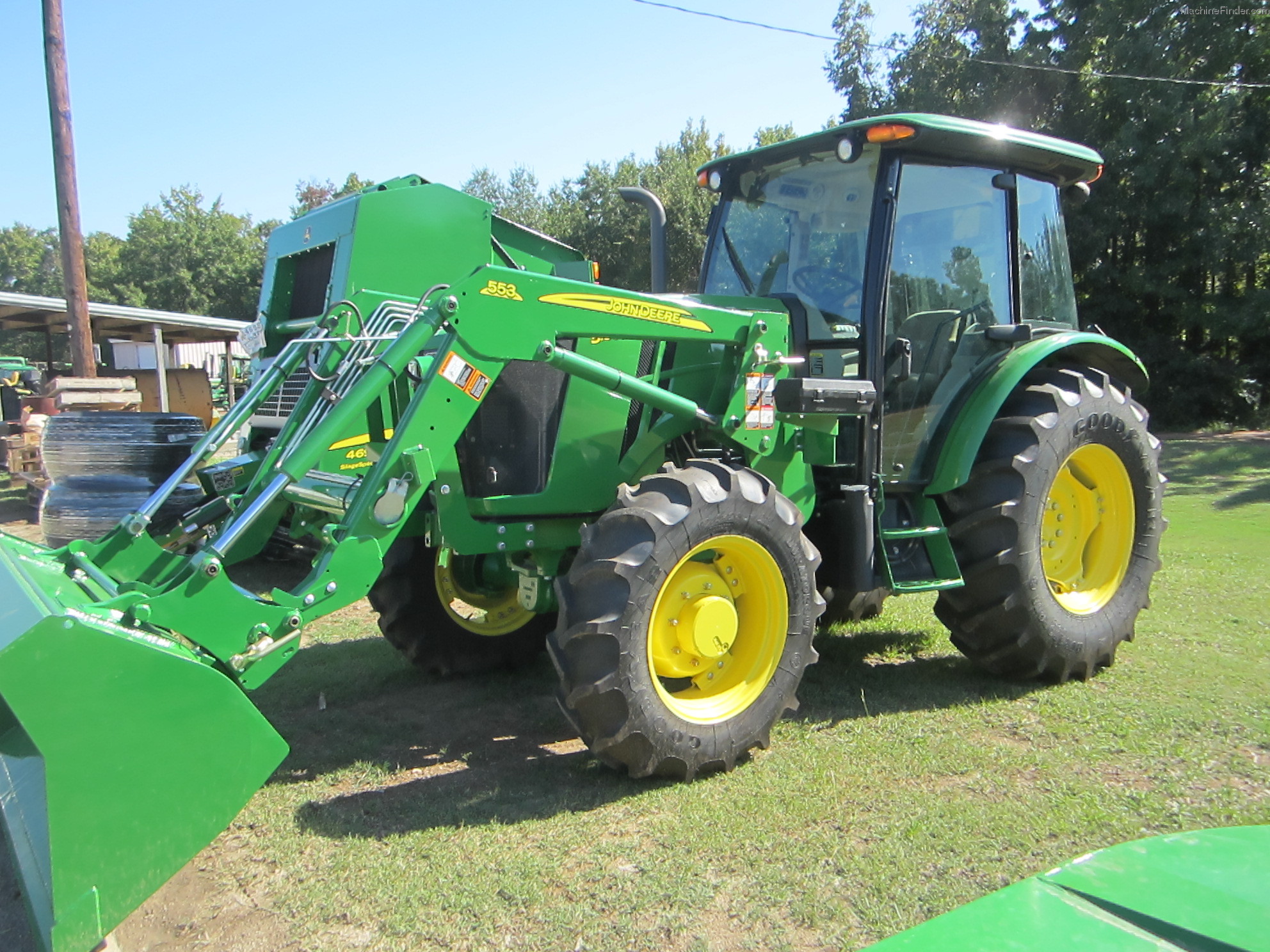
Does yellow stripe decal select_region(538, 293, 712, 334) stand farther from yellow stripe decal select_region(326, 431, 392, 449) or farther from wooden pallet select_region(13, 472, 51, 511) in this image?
wooden pallet select_region(13, 472, 51, 511)

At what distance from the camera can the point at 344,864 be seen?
2902 millimetres

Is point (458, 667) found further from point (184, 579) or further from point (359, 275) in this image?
point (359, 275)

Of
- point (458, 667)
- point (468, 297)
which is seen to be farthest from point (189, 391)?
point (468, 297)

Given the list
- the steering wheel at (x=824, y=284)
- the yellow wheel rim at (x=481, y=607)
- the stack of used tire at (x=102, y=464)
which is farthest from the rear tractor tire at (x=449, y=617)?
the stack of used tire at (x=102, y=464)

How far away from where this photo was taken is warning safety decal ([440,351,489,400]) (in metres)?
3.27

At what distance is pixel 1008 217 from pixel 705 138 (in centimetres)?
3256

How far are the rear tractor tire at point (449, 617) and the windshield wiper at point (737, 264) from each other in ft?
→ 6.43

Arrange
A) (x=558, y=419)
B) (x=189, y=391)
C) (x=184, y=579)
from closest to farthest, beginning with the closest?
(x=184, y=579) < (x=558, y=419) < (x=189, y=391)

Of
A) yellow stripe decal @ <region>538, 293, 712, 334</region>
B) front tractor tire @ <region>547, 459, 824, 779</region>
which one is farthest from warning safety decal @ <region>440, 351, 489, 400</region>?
front tractor tire @ <region>547, 459, 824, 779</region>

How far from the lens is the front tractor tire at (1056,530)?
4.26 metres

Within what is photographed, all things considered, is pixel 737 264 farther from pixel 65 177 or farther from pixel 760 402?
pixel 65 177

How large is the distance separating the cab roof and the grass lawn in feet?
8.40

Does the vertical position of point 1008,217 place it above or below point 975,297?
above

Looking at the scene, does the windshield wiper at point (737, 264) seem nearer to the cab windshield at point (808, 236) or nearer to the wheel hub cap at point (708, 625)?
the cab windshield at point (808, 236)
